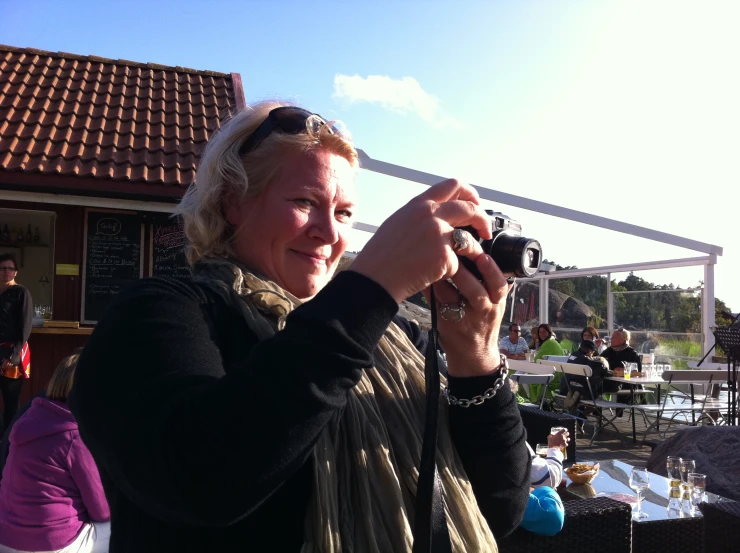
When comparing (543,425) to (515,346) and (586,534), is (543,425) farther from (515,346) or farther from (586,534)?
(515,346)

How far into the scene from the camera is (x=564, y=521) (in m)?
2.33

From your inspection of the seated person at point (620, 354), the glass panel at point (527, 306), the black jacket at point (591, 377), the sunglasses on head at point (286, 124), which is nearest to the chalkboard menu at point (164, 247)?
the sunglasses on head at point (286, 124)

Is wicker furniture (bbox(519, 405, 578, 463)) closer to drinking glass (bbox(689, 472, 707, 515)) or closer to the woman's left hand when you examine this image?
drinking glass (bbox(689, 472, 707, 515))

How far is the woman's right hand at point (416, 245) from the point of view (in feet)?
2.63

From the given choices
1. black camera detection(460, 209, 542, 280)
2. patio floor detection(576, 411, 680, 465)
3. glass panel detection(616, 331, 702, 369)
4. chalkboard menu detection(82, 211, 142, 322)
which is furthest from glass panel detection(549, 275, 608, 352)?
black camera detection(460, 209, 542, 280)

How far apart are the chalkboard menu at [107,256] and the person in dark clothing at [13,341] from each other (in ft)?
1.76

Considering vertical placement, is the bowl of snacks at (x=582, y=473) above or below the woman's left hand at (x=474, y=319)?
below

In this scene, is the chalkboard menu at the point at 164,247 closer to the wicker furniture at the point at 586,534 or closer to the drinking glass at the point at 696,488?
the wicker furniture at the point at 586,534

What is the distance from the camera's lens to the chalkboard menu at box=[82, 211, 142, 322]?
5.74 metres

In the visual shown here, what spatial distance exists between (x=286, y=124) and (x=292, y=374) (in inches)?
23.5

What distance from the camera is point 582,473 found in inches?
129

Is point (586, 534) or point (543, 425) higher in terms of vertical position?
point (586, 534)

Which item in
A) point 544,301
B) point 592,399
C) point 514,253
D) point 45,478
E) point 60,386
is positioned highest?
point 514,253

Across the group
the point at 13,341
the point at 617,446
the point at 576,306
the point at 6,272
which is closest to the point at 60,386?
the point at 13,341
